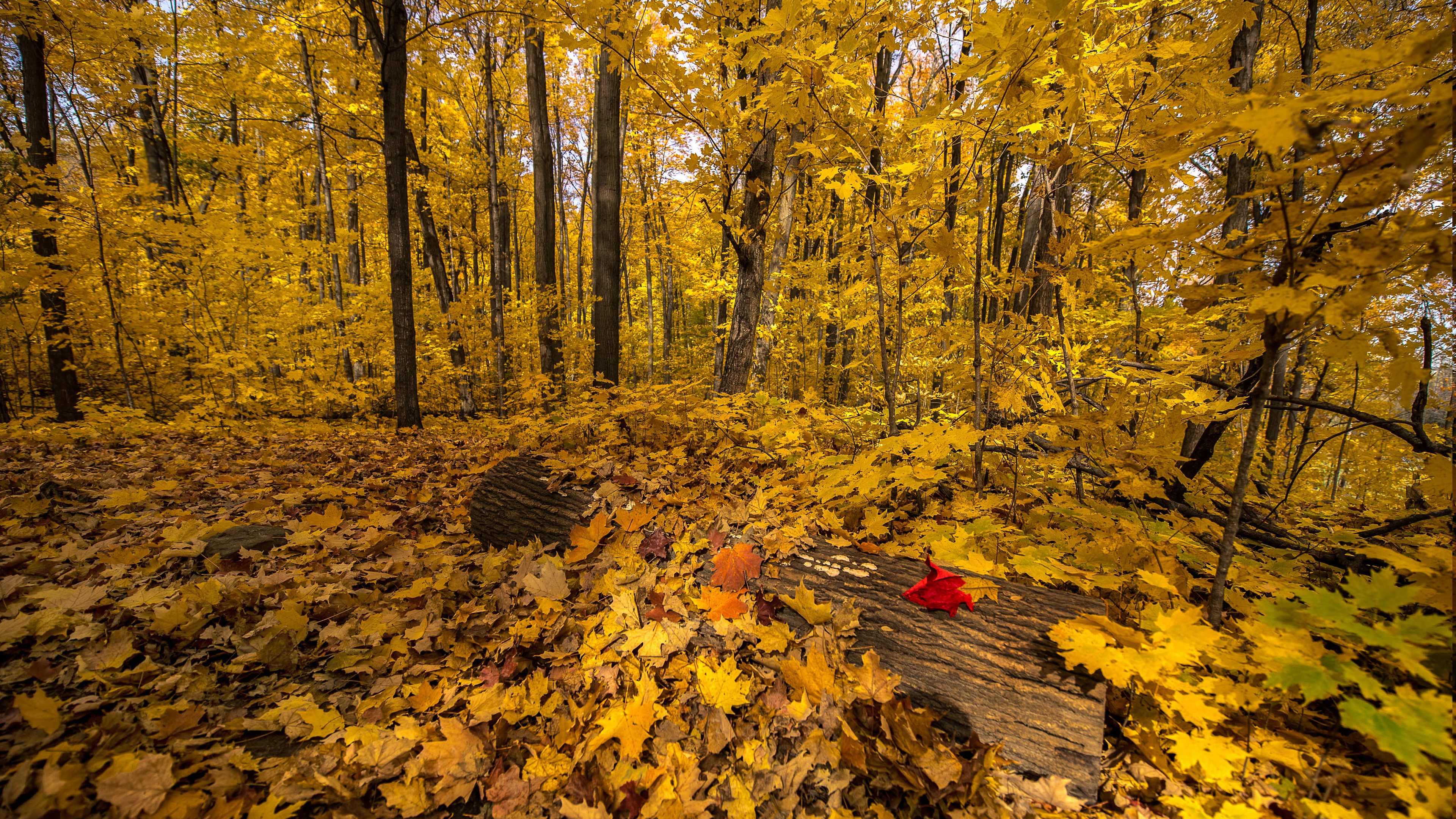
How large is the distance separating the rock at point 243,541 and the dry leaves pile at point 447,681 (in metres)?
0.04

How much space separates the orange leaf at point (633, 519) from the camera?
8.48 ft

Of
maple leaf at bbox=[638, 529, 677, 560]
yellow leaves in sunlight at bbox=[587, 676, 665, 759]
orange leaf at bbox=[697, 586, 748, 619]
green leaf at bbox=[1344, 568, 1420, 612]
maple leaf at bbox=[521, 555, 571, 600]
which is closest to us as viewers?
green leaf at bbox=[1344, 568, 1420, 612]

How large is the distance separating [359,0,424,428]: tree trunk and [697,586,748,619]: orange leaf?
628 cm

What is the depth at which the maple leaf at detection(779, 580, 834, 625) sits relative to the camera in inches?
75.7

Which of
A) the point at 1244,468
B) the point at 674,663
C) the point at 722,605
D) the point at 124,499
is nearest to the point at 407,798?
the point at 674,663

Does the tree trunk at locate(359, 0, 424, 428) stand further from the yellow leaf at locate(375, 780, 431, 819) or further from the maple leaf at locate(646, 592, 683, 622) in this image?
the yellow leaf at locate(375, 780, 431, 819)

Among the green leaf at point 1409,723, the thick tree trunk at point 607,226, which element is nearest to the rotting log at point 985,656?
the green leaf at point 1409,723

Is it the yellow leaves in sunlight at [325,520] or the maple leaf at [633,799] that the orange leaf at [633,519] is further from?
the yellow leaves in sunlight at [325,520]

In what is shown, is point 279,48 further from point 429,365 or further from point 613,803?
point 613,803

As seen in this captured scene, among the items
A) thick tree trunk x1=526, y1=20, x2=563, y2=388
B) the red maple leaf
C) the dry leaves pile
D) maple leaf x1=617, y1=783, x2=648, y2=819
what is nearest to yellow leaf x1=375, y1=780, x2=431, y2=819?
the dry leaves pile

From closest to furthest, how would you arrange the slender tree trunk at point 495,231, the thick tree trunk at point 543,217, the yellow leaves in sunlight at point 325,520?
the yellow leaves in sunlight at point 325,520 → the thick tree trunk at point 543,217 → the slender tree trunk at point 495,231

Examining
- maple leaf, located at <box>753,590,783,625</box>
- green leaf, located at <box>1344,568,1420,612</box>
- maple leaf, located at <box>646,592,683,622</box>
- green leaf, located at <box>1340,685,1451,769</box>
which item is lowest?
maple leaf, located at <box>646,592,683,622</box>

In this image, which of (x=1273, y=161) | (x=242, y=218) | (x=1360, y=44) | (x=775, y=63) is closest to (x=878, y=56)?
(x=1360, y=44)

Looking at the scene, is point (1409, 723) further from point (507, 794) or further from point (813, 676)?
point (507, 794)
